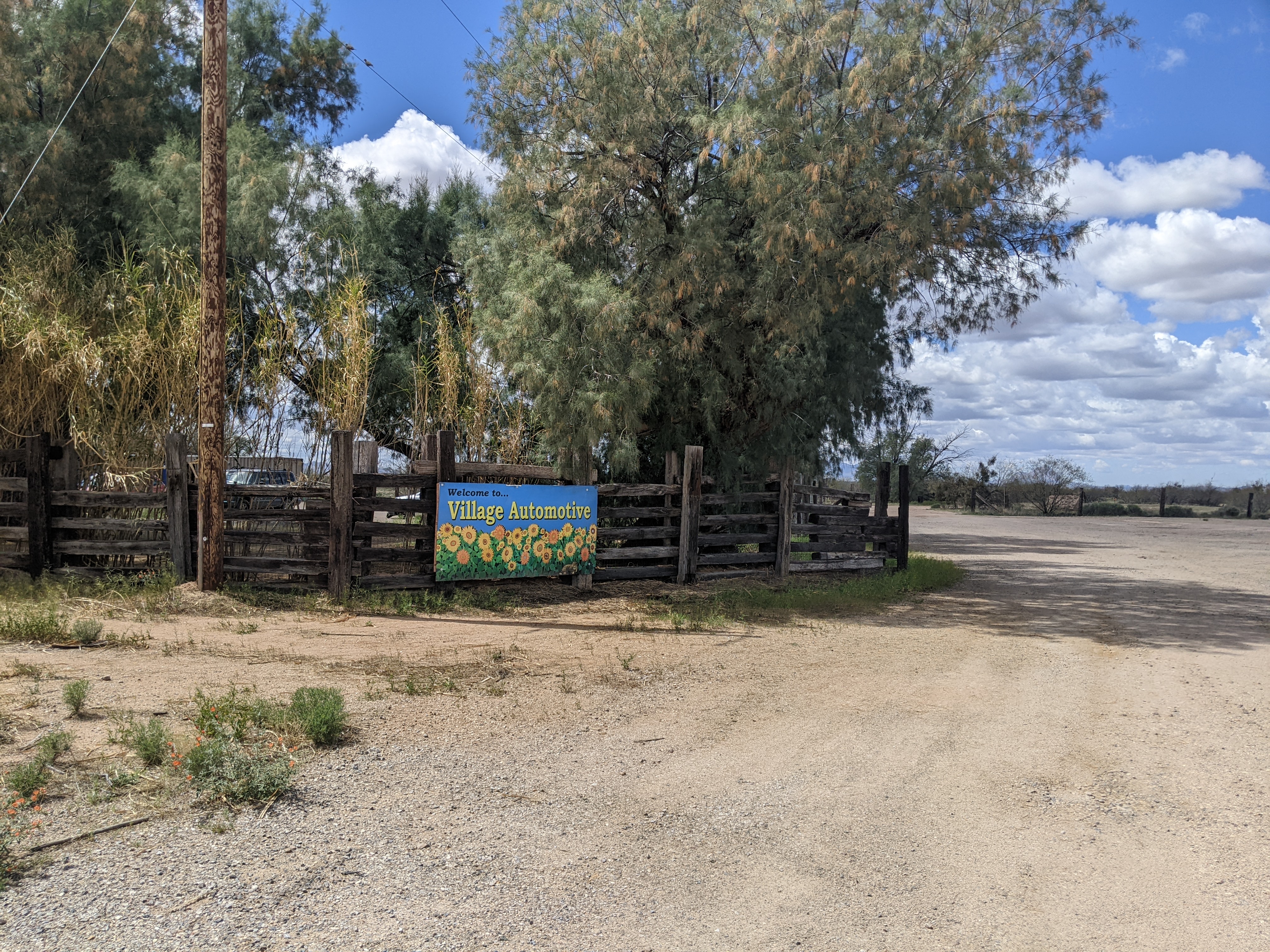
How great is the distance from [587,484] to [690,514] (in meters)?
1.66

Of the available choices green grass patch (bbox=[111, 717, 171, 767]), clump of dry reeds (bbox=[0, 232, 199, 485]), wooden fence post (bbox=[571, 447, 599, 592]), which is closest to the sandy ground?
green grass patch (bbox=[111, 717, 171, 767])

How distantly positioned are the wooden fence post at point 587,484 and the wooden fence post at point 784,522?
3.20m

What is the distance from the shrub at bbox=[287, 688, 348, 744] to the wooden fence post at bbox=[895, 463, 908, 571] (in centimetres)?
1231

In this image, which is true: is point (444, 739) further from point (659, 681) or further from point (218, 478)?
point (218, 478)

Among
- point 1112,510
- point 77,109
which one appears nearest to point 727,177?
point 77,109

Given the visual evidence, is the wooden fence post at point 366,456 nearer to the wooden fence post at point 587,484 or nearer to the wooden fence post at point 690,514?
the wooden fence post at point 587,484

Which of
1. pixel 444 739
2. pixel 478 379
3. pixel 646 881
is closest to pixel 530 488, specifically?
pixel 478 379

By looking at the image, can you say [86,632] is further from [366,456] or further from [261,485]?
[366,456]

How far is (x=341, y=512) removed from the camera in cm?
1080

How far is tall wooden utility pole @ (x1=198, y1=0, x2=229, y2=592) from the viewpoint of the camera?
35.1ft

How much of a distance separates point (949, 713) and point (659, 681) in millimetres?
2280

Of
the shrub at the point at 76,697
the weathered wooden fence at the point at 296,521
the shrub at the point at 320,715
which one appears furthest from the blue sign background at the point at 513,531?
the shrub at the point at 76,697

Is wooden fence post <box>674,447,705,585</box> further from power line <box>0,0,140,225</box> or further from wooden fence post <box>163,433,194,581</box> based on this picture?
power line <box>0,0,140,225</box>

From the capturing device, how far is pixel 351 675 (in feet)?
24.0
